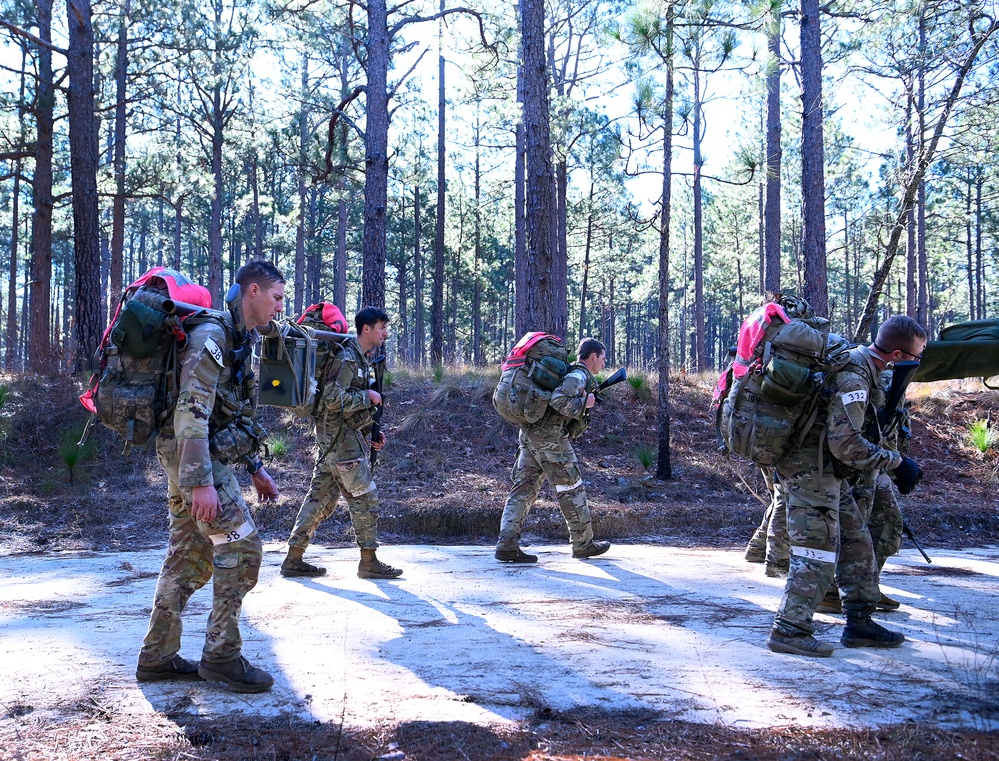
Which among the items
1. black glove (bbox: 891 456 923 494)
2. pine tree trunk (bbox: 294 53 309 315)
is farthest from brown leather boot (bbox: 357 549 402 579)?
pine tree trunk (bbox: 294 53 309 315)

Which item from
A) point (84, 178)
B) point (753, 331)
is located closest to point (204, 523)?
point (753, 331)

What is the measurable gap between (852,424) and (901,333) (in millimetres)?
713

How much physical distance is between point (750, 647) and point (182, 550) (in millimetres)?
3153

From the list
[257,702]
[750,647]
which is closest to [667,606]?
[750,647]

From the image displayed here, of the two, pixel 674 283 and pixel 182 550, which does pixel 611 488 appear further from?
pixel 674 283

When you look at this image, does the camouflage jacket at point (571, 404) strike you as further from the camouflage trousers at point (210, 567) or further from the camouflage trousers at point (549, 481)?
the camouflage trousers at point (210, 567)

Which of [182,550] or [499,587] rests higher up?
[182,550]

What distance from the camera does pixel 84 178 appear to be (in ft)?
45.9

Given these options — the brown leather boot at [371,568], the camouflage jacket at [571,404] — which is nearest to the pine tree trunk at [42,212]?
the brown leather boot at [371,568]

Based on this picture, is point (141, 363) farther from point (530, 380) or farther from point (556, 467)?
point (556, 467)

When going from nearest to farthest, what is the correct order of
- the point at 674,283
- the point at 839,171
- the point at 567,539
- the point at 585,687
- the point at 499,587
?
the point at 585,687 < the point at 499,587 < the point at 567,539 < the point at 839,171 < the point at 674,283

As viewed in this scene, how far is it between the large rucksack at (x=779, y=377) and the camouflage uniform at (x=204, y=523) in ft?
9.33

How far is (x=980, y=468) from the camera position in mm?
12789

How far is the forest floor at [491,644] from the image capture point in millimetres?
3168
